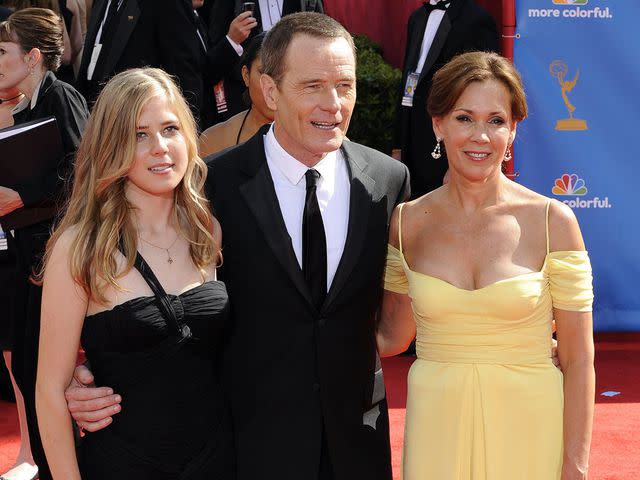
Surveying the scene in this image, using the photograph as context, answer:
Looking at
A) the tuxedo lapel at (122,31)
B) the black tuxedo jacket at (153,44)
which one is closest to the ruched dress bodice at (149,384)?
the black tuxedo jacket at (153,44)

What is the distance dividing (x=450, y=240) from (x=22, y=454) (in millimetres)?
2747

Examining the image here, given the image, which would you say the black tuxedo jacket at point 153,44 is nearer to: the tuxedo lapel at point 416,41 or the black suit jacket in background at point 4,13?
the black suit jacket in background at point 4,13

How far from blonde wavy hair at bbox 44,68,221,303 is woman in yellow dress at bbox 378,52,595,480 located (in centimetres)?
66

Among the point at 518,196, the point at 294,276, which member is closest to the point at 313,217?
the point at 294,276

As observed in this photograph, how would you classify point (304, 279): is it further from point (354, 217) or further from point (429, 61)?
point (429, 61)

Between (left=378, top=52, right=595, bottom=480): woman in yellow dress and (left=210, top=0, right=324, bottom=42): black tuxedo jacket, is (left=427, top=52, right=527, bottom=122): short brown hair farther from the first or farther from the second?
(left=210, top=0, right=324, bottom=42): black tuxedo jacket

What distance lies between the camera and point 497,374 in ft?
10.0

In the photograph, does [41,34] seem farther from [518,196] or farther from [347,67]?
[518,196]

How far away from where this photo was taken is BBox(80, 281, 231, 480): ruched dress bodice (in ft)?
9.30

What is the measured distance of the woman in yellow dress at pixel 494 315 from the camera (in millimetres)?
3021

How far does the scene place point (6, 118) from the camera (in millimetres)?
5000

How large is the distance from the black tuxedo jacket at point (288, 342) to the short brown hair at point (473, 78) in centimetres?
39

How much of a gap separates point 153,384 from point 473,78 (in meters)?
1.32

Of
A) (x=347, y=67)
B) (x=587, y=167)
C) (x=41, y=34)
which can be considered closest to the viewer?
(x=347, y=67)
